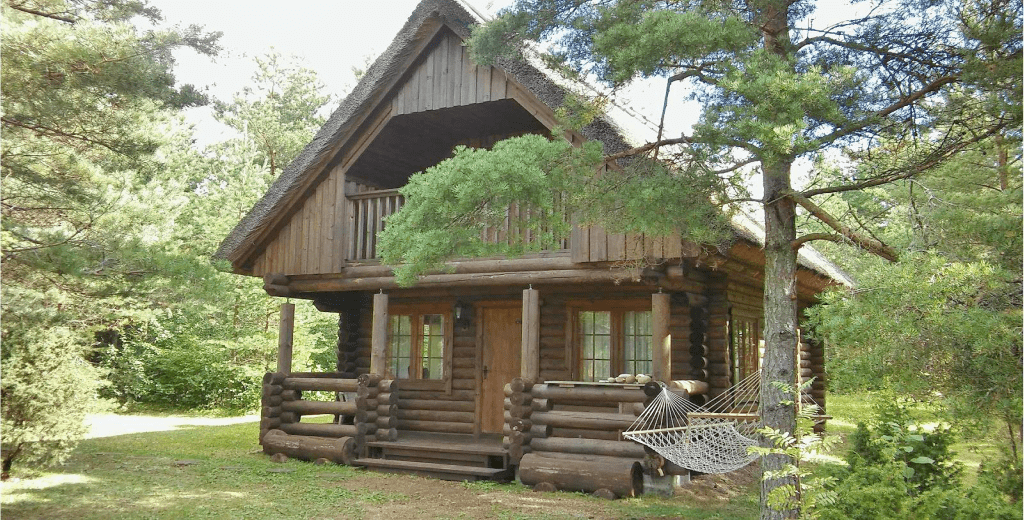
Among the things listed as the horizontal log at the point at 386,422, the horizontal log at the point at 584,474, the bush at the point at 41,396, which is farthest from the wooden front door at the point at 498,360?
the bush at the point at 41,396

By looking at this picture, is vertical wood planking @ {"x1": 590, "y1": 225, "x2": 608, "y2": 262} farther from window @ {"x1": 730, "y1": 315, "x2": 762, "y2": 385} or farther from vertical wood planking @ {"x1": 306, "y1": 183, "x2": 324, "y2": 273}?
vertical wood planking @ {"x1": 306, "y1": 183, "x2": 324, "y2": 273}

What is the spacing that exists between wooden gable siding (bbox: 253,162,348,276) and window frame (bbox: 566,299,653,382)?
354cm

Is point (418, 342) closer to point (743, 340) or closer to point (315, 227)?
point (315, 227)

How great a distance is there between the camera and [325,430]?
1120 centimetres

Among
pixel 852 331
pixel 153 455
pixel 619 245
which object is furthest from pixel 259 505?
pixel 852 331

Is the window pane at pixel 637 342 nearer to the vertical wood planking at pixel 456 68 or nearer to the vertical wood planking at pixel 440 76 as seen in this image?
the vertical wood planking at pixel 456 68

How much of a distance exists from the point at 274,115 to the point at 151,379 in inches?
374

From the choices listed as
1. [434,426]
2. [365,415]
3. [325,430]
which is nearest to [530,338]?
[365,415]

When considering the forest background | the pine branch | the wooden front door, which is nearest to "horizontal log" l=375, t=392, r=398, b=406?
the wooden front door

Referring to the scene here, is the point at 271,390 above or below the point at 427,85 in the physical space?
below

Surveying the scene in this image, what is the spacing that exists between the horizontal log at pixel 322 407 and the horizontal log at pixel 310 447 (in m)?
0.37

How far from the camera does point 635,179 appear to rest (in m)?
6.88

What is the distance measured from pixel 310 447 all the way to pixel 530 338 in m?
3.68

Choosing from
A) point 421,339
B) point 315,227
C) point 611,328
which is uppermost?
point 315,227
